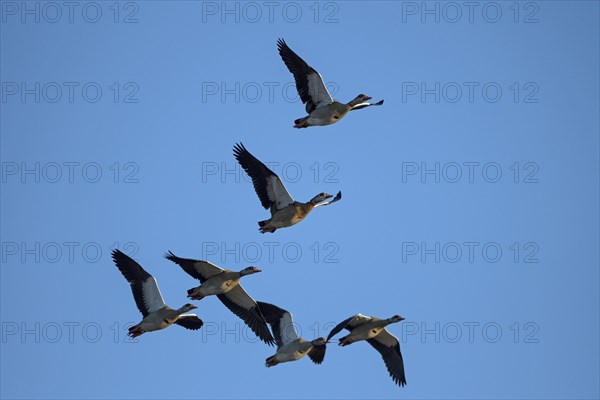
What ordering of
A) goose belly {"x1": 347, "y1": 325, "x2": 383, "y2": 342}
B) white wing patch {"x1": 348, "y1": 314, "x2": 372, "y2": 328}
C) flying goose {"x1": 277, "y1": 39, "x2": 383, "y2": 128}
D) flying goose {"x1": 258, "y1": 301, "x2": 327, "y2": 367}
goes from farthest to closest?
flying goose {"x1": 277, "y1": 39, "x2": 383, "y2": 128}
flying goose {"x1": 258, "y1": 301, "x2": 327, "y2": 367}
goose belly {"x1": 347, "y1": 325, "x2": 383, "y2": 342}
white wing patch {"x1": 348, "y1": 314, "x2": 372, "y2": 328}

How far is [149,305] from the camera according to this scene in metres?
35.9

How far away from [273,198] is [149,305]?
199 inches

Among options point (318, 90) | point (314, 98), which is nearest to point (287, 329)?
point (314, 98)

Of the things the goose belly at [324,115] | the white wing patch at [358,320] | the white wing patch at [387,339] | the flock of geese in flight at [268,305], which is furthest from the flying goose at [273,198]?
the white wing patch at [387,339]

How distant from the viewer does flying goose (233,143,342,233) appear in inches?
1378

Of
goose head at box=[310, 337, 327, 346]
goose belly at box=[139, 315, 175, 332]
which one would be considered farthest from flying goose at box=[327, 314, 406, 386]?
goose belly at box=[139, 315, 175, 332]

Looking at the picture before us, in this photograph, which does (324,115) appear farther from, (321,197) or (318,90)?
(321,197)

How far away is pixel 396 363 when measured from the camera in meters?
36.2

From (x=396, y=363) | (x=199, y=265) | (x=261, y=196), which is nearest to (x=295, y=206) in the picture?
(x=261, y=196)

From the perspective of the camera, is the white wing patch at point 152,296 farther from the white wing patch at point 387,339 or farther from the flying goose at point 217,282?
the white wing patch at point 387,339

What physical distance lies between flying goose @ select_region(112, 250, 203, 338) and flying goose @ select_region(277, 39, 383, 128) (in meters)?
6.55

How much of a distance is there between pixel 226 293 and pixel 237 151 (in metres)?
4.58

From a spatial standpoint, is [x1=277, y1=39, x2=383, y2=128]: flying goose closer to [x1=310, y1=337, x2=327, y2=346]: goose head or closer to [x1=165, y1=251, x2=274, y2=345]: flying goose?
[x1=165, y1=251, x2=274, y2=345]: flying goose

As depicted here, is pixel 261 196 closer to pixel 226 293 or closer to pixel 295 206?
pixel 295 206
